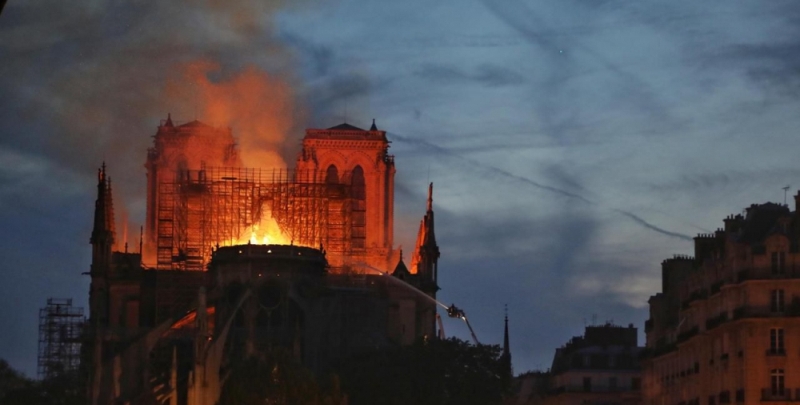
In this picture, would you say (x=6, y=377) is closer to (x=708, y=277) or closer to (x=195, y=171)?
(x=195, y=171)

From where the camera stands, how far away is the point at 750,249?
72875 mm

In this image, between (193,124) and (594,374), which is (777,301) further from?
(193,124)

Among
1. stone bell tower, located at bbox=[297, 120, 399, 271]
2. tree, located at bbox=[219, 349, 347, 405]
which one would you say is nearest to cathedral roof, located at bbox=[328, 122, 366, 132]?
stone bell tower, located at bbox=[297, 120, 399, 271]

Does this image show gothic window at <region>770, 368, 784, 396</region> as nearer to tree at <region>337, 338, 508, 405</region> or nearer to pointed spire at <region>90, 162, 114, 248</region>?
tree at <region>337, 338, 508, 405</region>

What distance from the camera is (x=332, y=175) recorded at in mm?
164625

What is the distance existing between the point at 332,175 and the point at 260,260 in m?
26.3

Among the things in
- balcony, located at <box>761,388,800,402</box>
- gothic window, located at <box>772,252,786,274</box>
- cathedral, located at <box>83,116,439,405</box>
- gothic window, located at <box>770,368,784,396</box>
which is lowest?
balcony, located at <box>761,388,800,402</box>

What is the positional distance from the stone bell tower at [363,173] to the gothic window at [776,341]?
93112mm

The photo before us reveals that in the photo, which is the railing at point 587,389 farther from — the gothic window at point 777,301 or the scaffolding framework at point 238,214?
the gothic window at point 777,301

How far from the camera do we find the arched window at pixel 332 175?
162m

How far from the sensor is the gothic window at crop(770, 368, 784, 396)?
2731 inches

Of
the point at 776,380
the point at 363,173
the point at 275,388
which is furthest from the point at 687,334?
the point at 363,173

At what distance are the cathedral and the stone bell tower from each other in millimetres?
133

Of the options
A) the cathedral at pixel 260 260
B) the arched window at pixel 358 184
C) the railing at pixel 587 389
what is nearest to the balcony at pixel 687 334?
the railing at pixel 587 389
